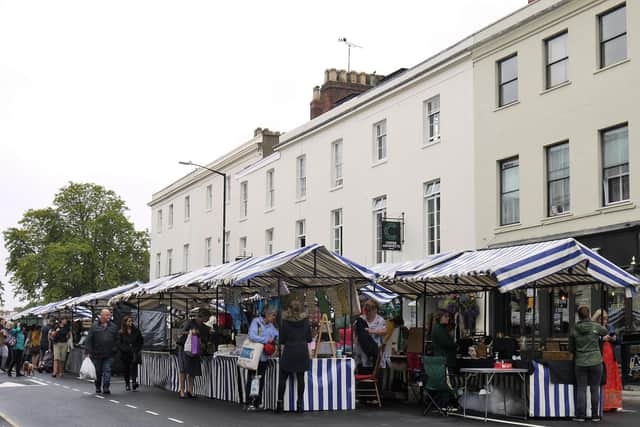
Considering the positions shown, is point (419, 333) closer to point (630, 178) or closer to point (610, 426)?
point (610, 426)

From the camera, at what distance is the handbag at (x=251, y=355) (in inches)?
648

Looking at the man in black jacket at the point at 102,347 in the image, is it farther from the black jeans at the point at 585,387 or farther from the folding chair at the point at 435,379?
the black jeans at the point at 585,387

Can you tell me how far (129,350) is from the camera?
2291 cm

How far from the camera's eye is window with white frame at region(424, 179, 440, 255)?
1180 inches

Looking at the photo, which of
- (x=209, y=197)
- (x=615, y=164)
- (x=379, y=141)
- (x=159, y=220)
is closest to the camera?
(x=615, y=164)

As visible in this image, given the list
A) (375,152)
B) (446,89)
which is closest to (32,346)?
(375,152)

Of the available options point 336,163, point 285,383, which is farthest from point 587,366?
point 336,163

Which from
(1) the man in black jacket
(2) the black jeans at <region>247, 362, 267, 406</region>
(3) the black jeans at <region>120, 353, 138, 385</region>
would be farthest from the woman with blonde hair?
(3) the black jeans at <region>120, 353, 138, 385</region>

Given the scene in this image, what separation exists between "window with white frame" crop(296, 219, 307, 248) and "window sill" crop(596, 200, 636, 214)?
694 inches

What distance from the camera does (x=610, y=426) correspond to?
14.4 meters

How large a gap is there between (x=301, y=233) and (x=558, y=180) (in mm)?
16436

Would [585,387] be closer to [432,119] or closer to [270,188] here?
[432,119]

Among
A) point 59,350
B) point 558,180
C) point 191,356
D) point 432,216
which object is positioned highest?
point 558,180

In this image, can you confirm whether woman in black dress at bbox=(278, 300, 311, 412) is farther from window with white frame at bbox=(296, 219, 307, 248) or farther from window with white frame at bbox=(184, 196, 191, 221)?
window with white frame at bbox=(184, 196, 191, 221)
